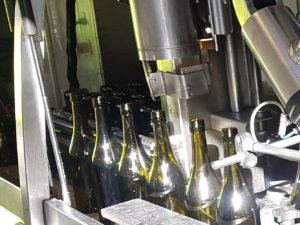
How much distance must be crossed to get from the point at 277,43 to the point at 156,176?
616 millimetres

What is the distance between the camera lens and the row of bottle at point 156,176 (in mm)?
804

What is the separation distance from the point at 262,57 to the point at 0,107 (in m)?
1.11

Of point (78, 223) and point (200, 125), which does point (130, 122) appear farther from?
point (78, 223)

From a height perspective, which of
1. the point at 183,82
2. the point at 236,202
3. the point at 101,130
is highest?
the point at 183,82

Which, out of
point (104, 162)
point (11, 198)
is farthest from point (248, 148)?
point (104, 162)

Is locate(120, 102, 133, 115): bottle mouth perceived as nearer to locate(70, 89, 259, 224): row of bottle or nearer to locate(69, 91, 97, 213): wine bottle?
locate(70, 89, 259, 224): row of bottle

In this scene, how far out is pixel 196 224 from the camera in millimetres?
457

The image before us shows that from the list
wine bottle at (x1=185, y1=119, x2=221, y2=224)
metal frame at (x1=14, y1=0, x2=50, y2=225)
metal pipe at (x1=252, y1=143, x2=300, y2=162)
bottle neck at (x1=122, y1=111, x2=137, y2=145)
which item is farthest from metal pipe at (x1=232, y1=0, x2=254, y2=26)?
bottle neck at (x1=122, y1=111, x2=137, y2=145)

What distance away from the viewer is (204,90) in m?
0.64

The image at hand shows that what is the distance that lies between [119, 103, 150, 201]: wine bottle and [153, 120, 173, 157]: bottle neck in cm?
7

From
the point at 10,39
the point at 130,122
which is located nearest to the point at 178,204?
the point at 130,122

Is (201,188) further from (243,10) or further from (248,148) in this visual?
(243,10)

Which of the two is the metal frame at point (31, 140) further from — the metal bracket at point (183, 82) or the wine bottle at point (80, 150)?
the wine bottle at point (80, 150)

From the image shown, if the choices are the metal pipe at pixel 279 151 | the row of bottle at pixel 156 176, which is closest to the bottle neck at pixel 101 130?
the row of bottle at pixel 156 176
